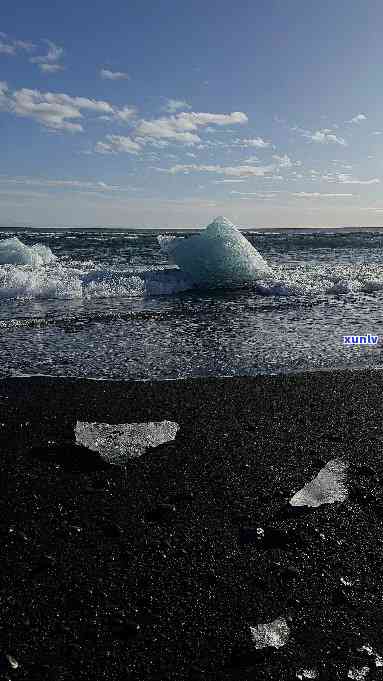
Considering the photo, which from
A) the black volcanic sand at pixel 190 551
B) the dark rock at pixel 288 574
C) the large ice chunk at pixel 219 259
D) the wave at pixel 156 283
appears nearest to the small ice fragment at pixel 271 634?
the black volcanic sand at pixel 190 551

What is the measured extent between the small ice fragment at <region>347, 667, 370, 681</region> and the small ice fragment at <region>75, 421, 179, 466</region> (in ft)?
4.77

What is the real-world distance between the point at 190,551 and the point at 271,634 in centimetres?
46

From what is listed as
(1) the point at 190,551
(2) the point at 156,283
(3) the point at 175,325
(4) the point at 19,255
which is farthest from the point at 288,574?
(4) the point at 19,255

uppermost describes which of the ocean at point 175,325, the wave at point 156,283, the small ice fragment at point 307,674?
the wave at point 156,283

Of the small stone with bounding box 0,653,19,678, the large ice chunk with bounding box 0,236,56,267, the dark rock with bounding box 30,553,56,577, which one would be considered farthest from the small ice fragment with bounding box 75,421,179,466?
the large ice chunk with bounding box 0,236,56,267

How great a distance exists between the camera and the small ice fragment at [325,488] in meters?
2.27

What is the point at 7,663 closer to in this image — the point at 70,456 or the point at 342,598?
the point at 342,598

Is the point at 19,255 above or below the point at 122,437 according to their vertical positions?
above

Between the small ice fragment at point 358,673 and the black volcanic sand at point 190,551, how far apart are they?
0.02 metres

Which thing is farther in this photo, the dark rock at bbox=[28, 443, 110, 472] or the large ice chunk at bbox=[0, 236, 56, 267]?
the large ice chunk at bbox=[0, 236, 56, 267]

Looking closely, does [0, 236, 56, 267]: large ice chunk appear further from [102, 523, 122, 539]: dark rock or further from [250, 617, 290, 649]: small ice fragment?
[250, 617, 290, 649]: small ice fragment

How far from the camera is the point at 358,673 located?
4.61 ft

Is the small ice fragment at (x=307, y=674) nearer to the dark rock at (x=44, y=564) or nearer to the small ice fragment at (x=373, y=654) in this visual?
the small ice fragment at (x=373, y=654)

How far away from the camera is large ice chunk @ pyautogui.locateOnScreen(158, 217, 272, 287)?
37.2ft
